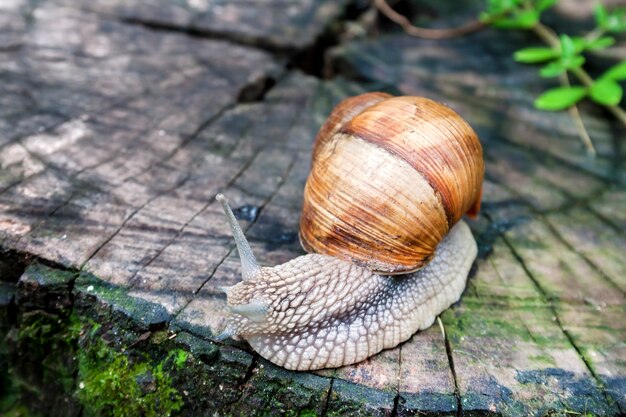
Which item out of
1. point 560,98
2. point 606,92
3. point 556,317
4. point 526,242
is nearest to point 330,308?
point 556,317

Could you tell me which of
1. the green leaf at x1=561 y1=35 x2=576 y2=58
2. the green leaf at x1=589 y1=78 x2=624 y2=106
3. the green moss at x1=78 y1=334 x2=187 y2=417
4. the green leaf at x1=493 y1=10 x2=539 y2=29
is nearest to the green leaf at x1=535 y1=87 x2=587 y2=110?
the green leaf at x1=589 y1=78 x2=624 y2=106

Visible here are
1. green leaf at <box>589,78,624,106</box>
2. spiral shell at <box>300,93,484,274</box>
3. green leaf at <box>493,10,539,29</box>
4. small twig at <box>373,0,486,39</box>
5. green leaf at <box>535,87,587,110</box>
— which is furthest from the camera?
small twig at <box>373,0,486,39</box>

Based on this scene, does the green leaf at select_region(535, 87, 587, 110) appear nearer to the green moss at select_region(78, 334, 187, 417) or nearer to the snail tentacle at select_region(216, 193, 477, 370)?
the snail tentacle at select_region(216, 193, 477, 370)

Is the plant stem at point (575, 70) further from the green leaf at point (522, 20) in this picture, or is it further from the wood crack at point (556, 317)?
the wood crack at point (556, 317)

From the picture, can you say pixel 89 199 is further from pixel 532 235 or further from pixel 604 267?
pixel 604 267

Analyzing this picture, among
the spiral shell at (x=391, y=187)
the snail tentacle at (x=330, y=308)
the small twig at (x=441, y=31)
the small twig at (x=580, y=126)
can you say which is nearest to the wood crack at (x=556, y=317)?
the snail tentacle at (x=330, y=308)

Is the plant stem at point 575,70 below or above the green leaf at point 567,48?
below
